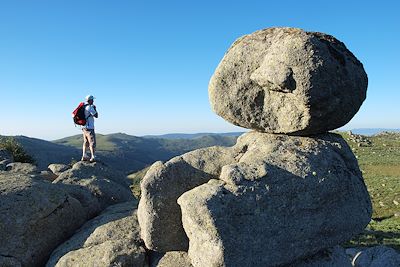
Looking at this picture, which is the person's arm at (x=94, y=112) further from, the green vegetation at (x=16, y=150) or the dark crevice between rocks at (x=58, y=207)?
the green vegetation at (x=16, y=150)

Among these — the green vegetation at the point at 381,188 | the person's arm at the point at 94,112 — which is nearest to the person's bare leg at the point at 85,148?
the person's arm at the point at 94,112

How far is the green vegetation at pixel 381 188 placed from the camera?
27562mm

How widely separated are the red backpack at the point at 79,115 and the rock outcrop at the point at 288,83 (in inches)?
436

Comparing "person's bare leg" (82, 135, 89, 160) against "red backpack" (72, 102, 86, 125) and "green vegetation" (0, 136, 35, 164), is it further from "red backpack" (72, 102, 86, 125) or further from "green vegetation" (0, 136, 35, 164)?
"green vegetation" (0, 136, 35, 164)

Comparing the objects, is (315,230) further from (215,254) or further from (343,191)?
(215,254)

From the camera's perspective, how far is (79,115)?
901 inches

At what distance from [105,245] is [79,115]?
1115cm

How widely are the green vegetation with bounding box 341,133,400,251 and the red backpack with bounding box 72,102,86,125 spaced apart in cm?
1773

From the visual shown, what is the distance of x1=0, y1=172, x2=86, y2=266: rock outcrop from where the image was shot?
45.8ft

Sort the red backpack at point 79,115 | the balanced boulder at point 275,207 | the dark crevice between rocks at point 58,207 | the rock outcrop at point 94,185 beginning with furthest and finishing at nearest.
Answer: the red backpack at point 79,115 → the rock outcrop at point 94,185 → the dark crevice between rocks at point 58,207 → the balanced boulder at point 275,207

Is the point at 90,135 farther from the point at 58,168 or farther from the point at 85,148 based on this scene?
the point at 58,168

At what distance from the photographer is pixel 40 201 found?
14875 millimetres

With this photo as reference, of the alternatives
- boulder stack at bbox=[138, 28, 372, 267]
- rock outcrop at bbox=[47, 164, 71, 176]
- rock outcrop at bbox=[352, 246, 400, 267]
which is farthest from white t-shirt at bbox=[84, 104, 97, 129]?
rock outcrop at bbox=[352, 246, 400, 267]

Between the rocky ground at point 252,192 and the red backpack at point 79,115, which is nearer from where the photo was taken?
the rocky ground at point 252,192
